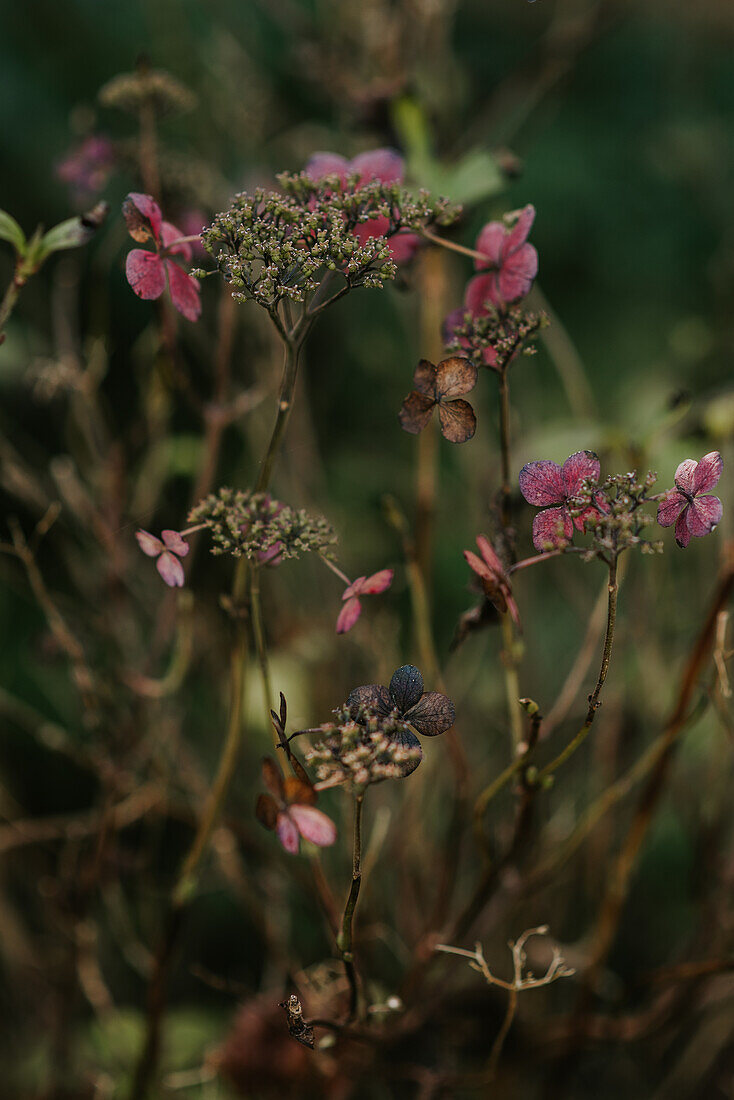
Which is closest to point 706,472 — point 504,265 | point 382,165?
point 504,265

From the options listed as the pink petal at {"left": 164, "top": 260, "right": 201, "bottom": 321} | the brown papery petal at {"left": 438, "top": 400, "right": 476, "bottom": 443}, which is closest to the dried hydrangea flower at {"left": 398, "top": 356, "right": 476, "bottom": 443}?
the brown papery petal at {"left": 438, "top": 400, "right": 476, "bottom": 443}

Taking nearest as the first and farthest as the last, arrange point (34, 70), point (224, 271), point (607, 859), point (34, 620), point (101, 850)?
point (224, 271)
point (101, 850)
point (607, 859)
point (34, 620)
point (34, 70)

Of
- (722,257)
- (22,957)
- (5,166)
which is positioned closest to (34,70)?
(5,166)

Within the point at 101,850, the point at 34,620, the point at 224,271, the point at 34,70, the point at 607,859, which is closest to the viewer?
the point at 224,271

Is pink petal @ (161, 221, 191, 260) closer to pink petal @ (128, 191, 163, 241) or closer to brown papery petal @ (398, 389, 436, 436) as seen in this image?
pink petal @ (128, 191, 163, 241)

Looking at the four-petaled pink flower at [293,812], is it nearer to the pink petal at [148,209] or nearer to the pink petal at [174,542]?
the pink petal at [174,542]

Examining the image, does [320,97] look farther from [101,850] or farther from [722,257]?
[101,850]

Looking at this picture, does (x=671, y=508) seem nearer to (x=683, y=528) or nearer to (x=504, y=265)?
(x=683, y=528)
